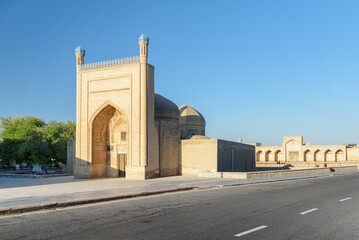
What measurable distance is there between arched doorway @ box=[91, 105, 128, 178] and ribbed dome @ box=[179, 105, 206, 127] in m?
14.7

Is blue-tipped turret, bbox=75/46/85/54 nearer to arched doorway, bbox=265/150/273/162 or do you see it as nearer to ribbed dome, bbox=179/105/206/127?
ribbed dome, bbox=179/105/206/127

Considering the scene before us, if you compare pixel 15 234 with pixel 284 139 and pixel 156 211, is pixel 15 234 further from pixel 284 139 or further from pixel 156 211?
pixel 284 139

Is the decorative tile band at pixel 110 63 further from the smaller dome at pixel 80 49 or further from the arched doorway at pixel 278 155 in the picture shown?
the arched doorway at pixel 278 155

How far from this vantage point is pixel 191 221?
769 centimetres

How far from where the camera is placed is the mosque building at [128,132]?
81.0ft

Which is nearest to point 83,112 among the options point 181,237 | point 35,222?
point 35,222

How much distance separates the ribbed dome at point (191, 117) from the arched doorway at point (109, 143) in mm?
14738

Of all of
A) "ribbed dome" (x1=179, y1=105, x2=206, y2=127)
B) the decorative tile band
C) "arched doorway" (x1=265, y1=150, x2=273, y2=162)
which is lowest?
"arched doorway" (x1=265, y1=150, x2=273, y2=162)

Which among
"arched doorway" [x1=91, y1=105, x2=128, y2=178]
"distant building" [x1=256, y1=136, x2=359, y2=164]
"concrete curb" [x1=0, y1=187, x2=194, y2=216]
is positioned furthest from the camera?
"distant building" [x1=256, y1=136, x2=359, y2=164]

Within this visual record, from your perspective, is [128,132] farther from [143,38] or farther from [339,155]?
[339,155]

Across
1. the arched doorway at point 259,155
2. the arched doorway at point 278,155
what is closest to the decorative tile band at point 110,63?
the arched doorway at point 278,155

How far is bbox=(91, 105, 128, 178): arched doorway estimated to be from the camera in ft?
88.7

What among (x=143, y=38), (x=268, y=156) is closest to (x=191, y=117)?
(x=143, y=38)

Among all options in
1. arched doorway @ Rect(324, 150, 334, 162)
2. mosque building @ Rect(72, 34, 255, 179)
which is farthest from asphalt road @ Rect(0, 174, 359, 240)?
arched doorway @ Rect(324, 150, 334, 162)
